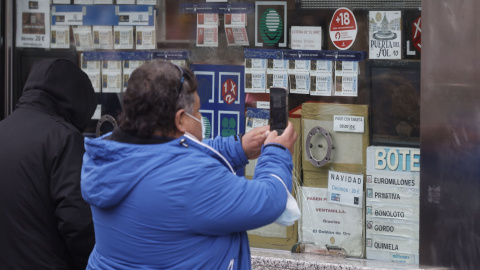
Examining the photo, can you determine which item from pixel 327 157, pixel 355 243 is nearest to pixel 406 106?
pixel 327 157

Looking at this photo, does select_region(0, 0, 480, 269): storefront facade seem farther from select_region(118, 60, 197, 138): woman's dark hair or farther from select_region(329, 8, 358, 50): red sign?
select_region(118, 60, 197, 138): woman's dark hair

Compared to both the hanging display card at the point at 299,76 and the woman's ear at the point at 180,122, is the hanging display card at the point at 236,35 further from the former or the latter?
the woman's ear at the point at 180,122

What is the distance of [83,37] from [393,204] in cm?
259

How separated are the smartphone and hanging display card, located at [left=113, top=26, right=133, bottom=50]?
8.07 feet

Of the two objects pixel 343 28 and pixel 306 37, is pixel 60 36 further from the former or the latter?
pixel 343 28

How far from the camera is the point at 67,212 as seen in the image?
10.6ft

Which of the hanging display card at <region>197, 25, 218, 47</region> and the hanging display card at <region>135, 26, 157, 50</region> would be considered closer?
the hanging display card at <region>197, 25, 218, 47</region>

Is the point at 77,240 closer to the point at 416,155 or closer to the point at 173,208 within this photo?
the point at 173,208

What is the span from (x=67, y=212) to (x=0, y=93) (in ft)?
8.49

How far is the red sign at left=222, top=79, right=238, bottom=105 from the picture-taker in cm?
505

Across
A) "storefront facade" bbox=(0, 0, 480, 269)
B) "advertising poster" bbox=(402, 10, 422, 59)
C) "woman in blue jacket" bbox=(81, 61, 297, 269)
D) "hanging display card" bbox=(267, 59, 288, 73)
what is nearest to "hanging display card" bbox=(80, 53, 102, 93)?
"storefront facade" bbox=(0, 0, 480, 269)

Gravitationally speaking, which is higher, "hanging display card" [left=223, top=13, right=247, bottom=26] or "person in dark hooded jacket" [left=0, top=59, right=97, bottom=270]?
"hanging display card" [left=223, top=13, right=247, bottom=26]

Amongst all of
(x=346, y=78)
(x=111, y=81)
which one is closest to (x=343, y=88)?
(x=346, y=78)

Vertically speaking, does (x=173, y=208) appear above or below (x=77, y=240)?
above
